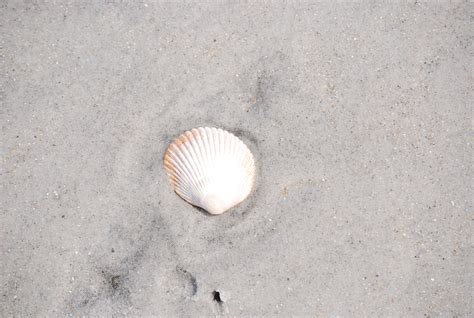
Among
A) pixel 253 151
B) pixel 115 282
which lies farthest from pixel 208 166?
pixel 115 282

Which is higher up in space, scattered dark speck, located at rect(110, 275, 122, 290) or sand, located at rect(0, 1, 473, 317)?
sand, located at rect(0, 1, 473, 317)

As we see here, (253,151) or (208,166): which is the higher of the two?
(253,151)

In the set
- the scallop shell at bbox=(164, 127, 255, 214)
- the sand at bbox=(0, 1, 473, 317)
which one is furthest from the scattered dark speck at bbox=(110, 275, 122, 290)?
the scallop shell at bbox=(164, 127, 255, 214)

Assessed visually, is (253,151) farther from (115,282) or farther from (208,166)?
(115,282)

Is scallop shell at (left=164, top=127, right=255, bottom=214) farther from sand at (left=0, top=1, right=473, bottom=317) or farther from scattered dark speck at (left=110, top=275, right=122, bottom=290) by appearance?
scattered dark speck at (left=110, top=275, right=122, bottom=290)

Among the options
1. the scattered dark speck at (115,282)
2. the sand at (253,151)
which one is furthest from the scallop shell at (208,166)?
the scattered dark speck at (115,282)

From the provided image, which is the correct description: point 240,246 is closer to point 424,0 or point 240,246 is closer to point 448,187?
point 448,187

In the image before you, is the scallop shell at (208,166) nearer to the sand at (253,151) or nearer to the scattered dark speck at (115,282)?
the sand at (253,151)
